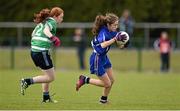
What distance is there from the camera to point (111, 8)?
3750 cm

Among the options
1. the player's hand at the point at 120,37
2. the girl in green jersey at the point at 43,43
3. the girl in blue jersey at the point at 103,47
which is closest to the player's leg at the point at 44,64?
the girl in green jersey at the point at 43,43

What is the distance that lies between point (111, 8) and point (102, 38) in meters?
22.6

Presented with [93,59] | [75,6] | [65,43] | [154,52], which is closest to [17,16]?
[75,6]

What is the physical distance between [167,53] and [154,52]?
1.88 m

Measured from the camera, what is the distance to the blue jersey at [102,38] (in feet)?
49.1

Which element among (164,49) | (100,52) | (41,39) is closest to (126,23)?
(164,49)

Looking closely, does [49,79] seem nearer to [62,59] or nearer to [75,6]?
[62,59]

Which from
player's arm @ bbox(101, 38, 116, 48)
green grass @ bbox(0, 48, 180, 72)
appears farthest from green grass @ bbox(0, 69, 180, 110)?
green grass @ bbox(0, 48, 180, 72)

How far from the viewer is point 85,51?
32.8m

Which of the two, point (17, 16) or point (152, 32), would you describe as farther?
point (17, 16)

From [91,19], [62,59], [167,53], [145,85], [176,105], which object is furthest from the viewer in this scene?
[91,19]

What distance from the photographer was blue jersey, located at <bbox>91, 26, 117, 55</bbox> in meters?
15.0

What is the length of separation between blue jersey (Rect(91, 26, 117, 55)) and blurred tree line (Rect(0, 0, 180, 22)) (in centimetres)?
2213

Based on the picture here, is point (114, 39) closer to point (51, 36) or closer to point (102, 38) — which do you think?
point (102, 38)
